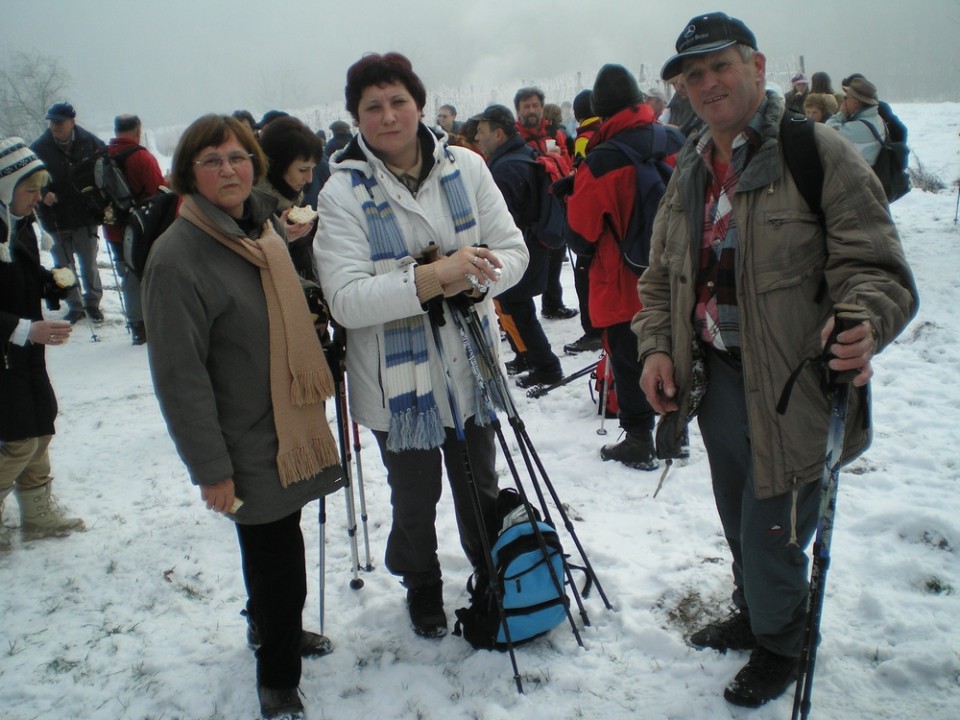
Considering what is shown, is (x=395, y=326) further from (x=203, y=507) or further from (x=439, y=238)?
(x=203, y=507)

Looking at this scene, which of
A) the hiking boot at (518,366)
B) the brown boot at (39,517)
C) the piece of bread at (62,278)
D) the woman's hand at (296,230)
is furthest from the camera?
the hiking boot at (518,366)

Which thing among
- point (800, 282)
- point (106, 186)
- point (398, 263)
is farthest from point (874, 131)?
point (106, 186)

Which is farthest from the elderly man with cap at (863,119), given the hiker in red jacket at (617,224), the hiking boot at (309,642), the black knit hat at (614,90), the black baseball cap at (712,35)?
the hiking boot at (309,642)

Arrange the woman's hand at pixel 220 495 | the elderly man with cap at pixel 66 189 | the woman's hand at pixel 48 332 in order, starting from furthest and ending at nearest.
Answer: the elderly man with cap at pixel 66 189, the woman's hand at pixel 48 332, the woman's hand at pixel 220 495

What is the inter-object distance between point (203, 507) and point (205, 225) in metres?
2.78

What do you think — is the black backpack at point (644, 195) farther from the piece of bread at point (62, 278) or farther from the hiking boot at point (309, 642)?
the piece of bread at point (62, 278)

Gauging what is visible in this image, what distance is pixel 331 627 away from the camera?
316cm

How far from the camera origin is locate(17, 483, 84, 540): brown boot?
4035 millimetres

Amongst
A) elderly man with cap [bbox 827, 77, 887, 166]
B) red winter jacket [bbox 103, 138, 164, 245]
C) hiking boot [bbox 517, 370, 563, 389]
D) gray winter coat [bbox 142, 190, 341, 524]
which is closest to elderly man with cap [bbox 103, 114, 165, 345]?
red winter jacket [bbox 103, 138, 164, 245]

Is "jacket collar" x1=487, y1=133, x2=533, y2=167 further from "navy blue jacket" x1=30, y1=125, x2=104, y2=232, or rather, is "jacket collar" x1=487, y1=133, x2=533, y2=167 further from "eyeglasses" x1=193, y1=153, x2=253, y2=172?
"navy blue jacket" x1=30, y1=125, x2=104, y2=232

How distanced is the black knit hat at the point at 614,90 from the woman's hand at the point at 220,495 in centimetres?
325

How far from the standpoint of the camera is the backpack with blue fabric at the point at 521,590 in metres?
2.77

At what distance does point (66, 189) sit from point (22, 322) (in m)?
5.61

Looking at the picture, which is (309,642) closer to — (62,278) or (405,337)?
(405,337)
